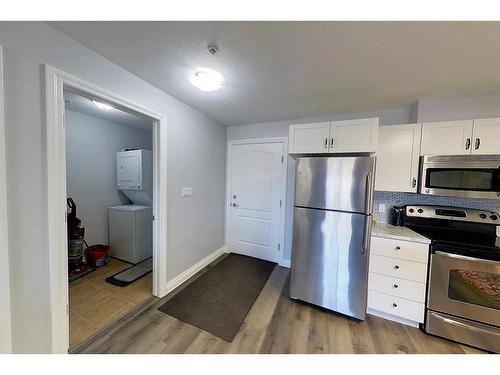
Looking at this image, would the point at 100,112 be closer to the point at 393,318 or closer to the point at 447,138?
the point at 447,138

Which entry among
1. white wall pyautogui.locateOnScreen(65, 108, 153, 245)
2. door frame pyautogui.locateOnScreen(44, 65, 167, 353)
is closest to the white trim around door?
A: door frame pyautogui.locateOnScreen(44, 65, 167, 353)

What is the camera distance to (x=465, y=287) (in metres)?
1.57

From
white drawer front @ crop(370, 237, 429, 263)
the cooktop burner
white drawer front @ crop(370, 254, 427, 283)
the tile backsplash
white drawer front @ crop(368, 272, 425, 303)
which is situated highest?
the tile backsplash

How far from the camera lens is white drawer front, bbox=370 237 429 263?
1684mm

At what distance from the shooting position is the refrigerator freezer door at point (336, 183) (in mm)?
1688

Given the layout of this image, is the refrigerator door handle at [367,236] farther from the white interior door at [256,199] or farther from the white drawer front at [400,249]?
the white interior door at [256,199]

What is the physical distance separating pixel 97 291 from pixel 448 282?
3.54m

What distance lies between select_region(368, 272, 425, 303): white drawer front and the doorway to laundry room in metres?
2.41

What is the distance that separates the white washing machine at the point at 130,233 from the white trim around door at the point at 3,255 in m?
1.88

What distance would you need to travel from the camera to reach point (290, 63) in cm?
143

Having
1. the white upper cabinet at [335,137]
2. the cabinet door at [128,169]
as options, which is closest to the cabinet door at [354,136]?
the white upper cabinet at [335,137]

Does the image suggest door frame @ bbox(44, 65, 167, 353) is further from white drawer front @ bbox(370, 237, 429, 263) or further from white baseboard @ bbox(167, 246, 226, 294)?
white drawer front @ bbox(370, 237, 429, 263)

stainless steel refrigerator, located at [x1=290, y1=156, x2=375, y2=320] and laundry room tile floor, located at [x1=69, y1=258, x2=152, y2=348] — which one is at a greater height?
stainless steel refrigerator, located at [x1=290, y1=156, x2=375, y2=320]
